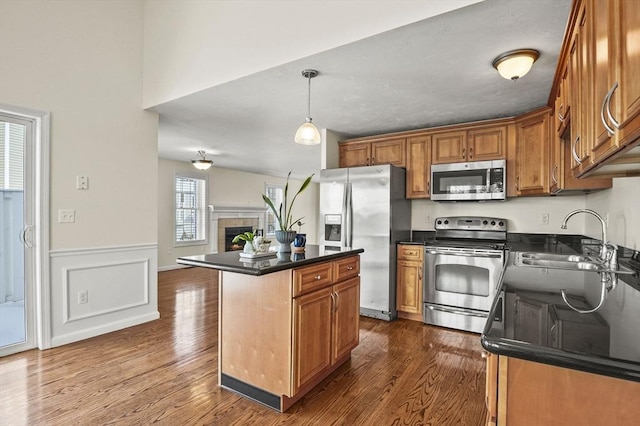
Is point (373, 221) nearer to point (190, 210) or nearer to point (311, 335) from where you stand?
point (311, 335)

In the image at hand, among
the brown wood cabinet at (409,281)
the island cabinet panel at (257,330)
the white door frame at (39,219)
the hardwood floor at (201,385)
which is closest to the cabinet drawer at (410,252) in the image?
the brown wood cabinet at (409,281)

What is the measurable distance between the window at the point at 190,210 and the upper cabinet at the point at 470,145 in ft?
17.6

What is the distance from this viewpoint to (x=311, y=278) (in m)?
2.13

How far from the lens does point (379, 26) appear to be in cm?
206

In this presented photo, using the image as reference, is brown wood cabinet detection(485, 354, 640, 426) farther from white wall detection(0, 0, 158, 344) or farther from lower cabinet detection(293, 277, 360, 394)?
white wall detection(0, 0, 158, 344)

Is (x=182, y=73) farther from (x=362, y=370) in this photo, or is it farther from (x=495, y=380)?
(x=495, y=380)

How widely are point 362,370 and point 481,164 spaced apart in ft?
8.19

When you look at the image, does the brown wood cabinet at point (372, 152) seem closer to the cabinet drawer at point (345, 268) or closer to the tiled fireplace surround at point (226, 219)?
the cabinet drawer at point (345, 268)

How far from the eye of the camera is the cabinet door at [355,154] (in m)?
4.41

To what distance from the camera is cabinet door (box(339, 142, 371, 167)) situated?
14.5 feet

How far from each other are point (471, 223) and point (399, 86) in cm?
196

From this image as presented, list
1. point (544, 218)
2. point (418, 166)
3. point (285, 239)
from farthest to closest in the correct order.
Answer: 1. point (418, 166)
2. point (544, 218)
3. point (285, 239)

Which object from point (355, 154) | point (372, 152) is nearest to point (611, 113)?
point (372, 152)

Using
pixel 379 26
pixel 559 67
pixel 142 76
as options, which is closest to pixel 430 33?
pixel 379 26
